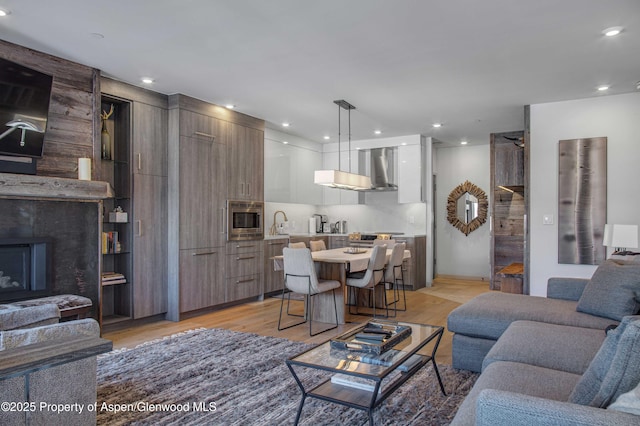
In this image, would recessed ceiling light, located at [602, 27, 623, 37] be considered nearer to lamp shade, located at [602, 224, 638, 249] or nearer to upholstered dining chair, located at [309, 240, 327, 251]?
lamp shade, located at [602, 224, 638, 249]

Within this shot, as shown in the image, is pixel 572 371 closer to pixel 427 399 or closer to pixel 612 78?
pixel 427 399

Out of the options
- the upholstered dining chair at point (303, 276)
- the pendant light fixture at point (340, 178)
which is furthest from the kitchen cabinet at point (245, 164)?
the upholstered dining chair at point (303, 276)

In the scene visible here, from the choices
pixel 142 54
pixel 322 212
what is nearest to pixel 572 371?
pixel 142 54

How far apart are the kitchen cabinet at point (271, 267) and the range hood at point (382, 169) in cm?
211

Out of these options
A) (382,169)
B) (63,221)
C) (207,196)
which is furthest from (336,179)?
(63,221)

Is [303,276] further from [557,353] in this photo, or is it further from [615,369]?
[615,369]

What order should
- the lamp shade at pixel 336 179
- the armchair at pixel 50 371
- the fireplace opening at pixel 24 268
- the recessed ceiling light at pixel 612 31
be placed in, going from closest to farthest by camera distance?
the armchair at pixel 50 371
the recessed ceiling light at pixel 612 31
the fireplace opening at pixel 24 268
the lamp shade at pixel 336 179

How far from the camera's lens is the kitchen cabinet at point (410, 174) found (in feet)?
23.6

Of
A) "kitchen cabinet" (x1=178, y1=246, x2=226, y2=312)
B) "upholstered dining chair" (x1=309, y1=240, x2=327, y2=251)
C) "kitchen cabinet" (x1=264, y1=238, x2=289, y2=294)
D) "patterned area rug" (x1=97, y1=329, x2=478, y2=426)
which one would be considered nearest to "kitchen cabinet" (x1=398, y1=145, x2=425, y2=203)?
"upholstered dining chair" (x1=309, y1=240, x2=327, y2=251)

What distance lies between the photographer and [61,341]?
6.07 ft

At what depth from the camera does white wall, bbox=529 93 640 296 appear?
471 centimetres

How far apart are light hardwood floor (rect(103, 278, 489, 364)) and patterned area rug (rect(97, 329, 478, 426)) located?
42cm

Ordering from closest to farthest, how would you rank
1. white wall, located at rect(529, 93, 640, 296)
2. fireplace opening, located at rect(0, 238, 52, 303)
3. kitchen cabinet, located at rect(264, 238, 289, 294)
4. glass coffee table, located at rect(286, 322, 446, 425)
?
glass coffee table, located at rect(286, 322, 446, 425), fireplace opening, located at rect(0, 238, 52, 303), white wall, located at rect(529, 93, 640, 296), kitchen cabinet, located at rect(264, 238, 289, 294)

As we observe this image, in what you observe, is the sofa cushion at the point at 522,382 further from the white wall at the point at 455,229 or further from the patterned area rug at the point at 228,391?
the white wall at the point at 455,229
